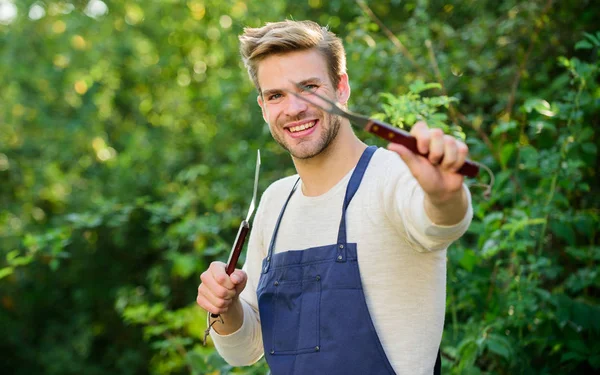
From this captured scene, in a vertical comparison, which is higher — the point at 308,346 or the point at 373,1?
the point at 373,1

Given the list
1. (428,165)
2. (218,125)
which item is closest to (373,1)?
(218,125)

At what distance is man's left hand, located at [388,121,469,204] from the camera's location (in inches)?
48.8

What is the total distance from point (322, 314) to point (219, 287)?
10.9 inches

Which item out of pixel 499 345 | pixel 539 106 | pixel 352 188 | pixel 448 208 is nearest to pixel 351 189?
pixel 352 188

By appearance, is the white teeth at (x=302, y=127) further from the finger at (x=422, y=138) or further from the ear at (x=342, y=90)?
the finger at (x=422, y=138)

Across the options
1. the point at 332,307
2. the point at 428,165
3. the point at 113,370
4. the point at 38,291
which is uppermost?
the point at 428,165

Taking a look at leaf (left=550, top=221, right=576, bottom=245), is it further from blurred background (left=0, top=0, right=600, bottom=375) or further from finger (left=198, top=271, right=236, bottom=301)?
finger (left=198, top=271, right=236, bottom=301)

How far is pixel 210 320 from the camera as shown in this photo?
201 cm

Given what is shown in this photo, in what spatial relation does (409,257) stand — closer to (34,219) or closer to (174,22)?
(174,22)

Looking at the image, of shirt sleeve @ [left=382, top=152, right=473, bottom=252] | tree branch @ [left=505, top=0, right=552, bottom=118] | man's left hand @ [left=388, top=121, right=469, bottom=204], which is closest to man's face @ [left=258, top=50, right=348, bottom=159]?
shirt sleeve @ [left=382, top=152, right=473, bottom=252]

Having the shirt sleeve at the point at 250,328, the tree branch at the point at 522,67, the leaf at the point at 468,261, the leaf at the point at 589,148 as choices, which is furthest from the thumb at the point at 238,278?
the tree branch at the point at 522,67

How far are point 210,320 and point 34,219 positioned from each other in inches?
250

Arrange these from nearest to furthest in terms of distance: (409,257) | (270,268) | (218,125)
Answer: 1. (409,257)
2. (270,268)
3. (218,125)

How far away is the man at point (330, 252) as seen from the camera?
5.53ft
